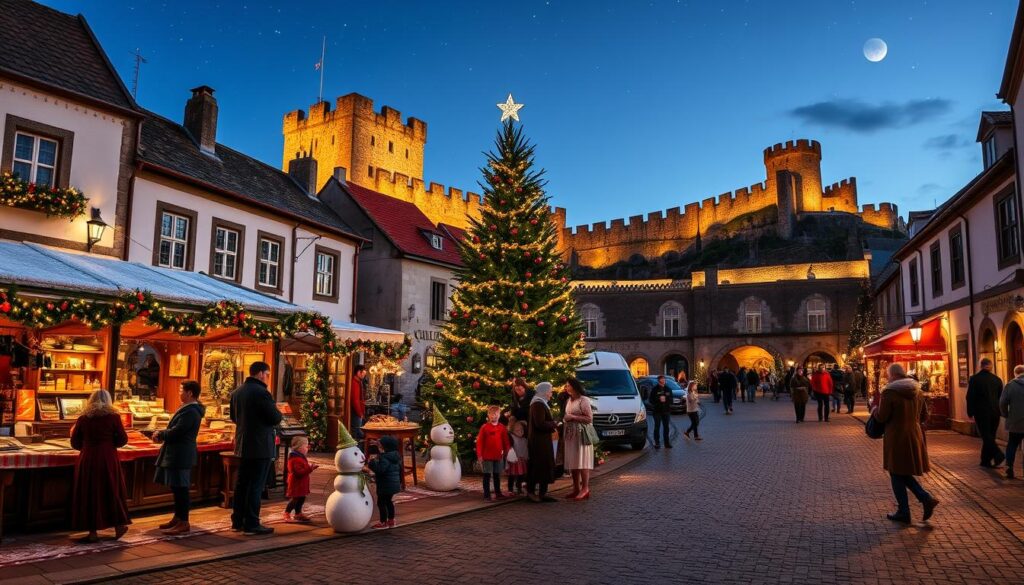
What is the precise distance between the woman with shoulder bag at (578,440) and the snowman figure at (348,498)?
127 inches

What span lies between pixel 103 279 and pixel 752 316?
4493cm

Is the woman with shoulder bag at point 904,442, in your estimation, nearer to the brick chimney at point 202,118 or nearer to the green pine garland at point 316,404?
the green pine garland at point 316,404

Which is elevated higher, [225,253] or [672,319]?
[672,319]

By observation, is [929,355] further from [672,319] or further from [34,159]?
[672,319]

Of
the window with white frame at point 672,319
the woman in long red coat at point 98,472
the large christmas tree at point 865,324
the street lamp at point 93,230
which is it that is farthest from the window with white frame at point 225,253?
the window with white frame at point 672,319

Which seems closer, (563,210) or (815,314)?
(815,314)

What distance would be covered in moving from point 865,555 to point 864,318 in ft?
120

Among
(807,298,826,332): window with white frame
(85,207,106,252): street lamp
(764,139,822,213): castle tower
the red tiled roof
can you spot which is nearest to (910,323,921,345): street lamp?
the red tiled roof

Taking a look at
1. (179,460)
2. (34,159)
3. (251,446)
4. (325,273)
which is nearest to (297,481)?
(251,446)

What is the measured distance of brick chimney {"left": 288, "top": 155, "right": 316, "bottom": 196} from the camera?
24.8 metres

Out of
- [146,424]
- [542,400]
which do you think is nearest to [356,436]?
[146,424]

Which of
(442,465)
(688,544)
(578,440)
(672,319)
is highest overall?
(672,319)

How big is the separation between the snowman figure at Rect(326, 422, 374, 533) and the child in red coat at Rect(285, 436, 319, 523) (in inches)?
25.7

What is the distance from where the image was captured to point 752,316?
48875 mm
